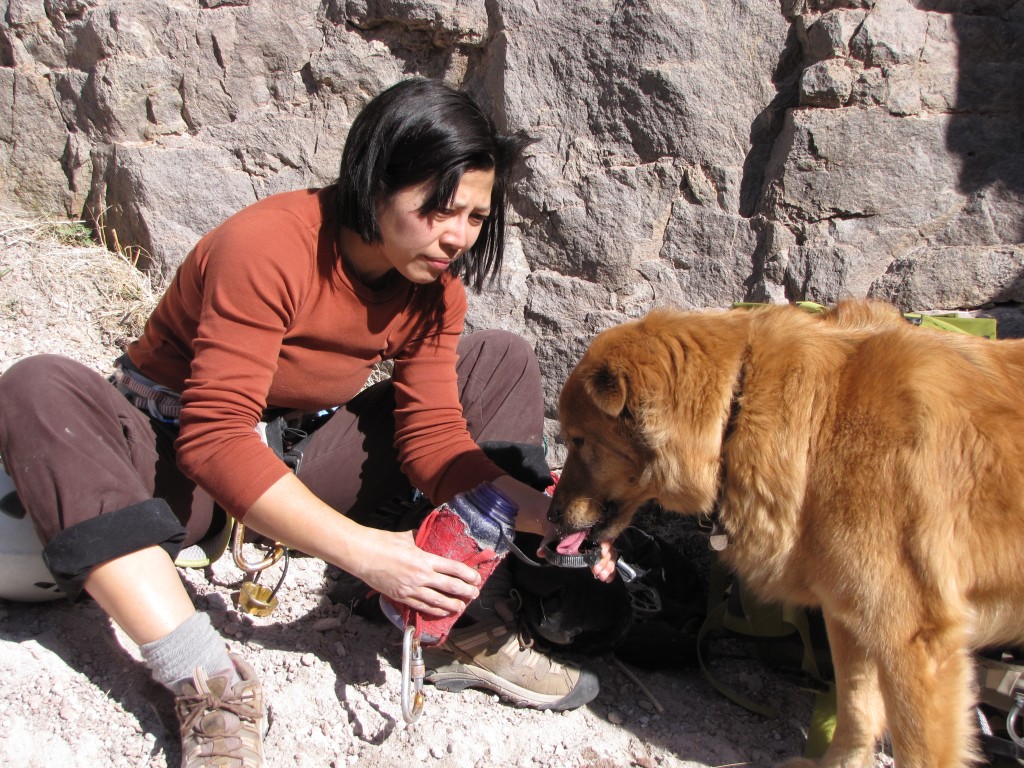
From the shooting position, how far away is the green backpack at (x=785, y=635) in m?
2.51

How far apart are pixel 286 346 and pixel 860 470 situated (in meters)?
1.68

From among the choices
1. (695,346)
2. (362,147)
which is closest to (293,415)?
(362,147)

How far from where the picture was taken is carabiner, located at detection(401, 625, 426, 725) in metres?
2.11

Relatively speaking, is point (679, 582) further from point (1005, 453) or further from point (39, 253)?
point (39, 253)

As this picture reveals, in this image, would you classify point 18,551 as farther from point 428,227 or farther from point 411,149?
point 411,149

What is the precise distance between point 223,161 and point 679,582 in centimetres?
306

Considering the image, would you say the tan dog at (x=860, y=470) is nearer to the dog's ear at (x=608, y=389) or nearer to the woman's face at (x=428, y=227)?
the dog's ear at (x=608, y=389)

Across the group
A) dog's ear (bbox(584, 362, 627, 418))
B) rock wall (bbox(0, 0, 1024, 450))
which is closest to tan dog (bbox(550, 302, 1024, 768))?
dog's ear (bbox(584, 362, 627, 418))

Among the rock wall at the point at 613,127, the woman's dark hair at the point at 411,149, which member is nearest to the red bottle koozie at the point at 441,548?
the woman's dark hair at the point at 411,149

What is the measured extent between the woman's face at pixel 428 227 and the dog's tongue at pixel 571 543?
35.5 inches

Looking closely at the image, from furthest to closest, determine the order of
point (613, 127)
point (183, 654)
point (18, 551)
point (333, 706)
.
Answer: point (613, 127), point (333, 706), point (18, 551), point (183, 654)

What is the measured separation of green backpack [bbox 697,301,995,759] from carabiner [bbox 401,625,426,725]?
1.04 metres

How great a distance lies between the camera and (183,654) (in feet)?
6.86

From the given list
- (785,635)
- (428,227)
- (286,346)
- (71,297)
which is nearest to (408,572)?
(286,346)
